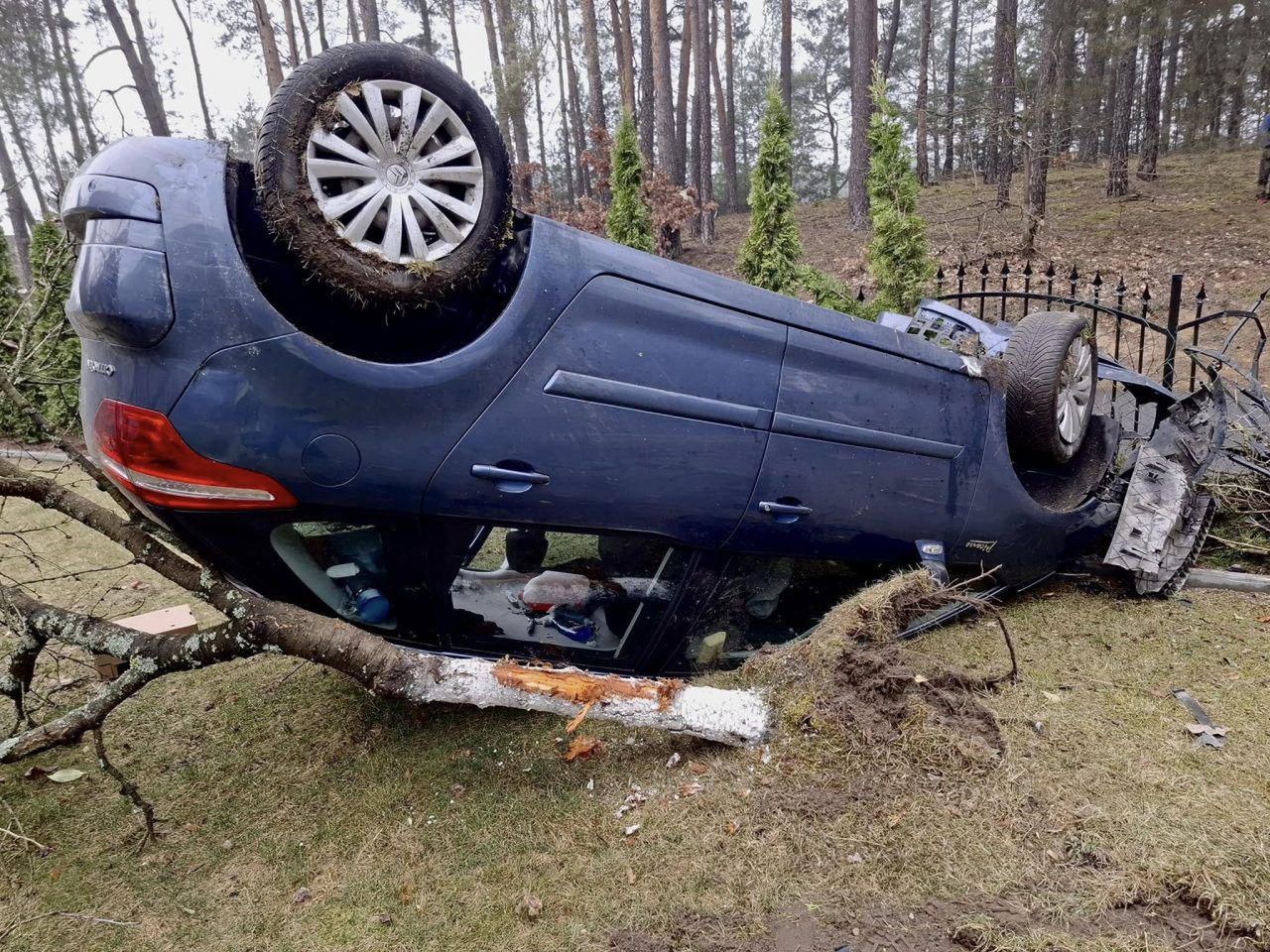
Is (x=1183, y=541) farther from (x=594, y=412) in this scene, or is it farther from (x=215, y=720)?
(x=215, y=720)

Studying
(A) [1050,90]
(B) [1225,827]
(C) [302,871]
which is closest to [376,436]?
(C) [302,871]

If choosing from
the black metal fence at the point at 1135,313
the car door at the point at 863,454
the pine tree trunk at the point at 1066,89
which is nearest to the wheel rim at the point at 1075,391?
the car door at the point at 863,454

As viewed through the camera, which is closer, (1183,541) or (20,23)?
(1183,541)

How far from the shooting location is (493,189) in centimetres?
250

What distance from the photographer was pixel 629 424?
2723 mm

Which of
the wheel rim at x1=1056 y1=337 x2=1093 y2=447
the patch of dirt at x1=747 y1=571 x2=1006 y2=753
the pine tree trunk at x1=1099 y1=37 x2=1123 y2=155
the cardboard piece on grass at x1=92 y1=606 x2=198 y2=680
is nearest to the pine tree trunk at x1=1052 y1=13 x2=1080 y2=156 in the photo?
the pine tree trunk at x1=1099 y1=37 x2=1123 y2=155

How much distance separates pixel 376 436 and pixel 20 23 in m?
26.9

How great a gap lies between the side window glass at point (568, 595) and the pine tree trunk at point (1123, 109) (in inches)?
672

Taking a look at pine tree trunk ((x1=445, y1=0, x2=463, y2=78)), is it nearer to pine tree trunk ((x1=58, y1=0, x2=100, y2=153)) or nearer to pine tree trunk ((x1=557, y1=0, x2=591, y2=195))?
pine tree trunk ((x1=557, y1=0, x2=591, y2=195))

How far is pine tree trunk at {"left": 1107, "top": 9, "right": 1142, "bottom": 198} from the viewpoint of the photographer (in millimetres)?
14523

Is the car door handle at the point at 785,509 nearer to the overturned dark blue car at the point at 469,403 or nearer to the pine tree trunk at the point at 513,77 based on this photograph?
the overturned dark blue car at the point at 469,403

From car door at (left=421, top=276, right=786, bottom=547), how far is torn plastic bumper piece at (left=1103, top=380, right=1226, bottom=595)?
2599 millimetres

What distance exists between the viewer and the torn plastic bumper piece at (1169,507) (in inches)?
164

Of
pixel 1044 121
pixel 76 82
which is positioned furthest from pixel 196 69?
pixel 1044 121
